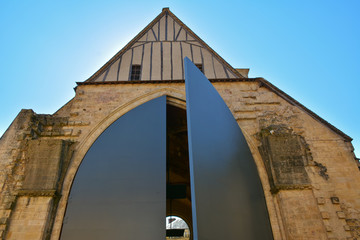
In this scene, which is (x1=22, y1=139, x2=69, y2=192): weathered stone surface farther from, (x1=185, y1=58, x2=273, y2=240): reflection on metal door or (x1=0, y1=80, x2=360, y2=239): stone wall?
(x1=185, y1=58, x2=273, y2=240): reflection on metal door

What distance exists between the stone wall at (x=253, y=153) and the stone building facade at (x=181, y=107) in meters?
0.02

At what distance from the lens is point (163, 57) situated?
6531 mm

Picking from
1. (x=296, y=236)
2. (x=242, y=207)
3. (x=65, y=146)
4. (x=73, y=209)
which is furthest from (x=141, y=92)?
(x=296, y=236)

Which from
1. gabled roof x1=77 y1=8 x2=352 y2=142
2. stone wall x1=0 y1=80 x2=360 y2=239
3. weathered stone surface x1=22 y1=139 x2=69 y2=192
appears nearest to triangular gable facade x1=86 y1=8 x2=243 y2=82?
gabled roof x1=77 y1=8 x2=352 y2=142

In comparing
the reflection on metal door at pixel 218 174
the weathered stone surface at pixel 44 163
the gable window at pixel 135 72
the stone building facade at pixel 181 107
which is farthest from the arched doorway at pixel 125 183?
the reflection on metal door at pixel 218 174

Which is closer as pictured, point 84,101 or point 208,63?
point 84,101

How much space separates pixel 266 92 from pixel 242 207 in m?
2.98

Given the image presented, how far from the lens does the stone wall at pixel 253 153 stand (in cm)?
395

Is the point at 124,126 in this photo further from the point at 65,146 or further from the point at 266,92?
the point at 266,92

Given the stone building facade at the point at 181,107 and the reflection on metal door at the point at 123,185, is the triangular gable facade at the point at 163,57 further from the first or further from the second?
the reflection on metal door at the point at 123,185

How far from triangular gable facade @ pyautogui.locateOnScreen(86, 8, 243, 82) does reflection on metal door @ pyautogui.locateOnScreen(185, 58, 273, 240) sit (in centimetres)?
216

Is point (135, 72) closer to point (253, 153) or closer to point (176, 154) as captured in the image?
point (176, 154)

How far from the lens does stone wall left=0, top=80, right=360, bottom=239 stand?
395 cm

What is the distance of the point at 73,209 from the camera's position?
4137 millimetres
